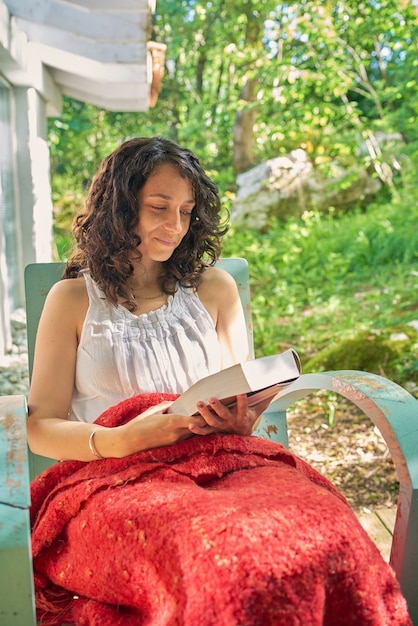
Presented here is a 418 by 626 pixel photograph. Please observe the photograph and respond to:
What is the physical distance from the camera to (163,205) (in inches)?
71.2

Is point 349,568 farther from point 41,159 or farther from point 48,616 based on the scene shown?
point 41,159

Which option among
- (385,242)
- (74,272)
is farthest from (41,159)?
(74,272)

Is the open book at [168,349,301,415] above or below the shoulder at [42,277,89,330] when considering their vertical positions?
below

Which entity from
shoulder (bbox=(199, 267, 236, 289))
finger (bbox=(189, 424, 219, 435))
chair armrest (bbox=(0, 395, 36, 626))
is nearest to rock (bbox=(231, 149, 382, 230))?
shoulder (bbox=(199, 267, 236, 289))

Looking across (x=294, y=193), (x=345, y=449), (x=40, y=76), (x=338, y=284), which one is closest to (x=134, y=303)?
(x=345, y=449)

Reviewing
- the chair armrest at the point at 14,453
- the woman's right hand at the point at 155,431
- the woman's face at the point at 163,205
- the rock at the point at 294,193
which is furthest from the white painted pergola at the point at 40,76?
the woman's right hand at the point at 155,431

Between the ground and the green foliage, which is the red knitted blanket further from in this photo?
the green foliage

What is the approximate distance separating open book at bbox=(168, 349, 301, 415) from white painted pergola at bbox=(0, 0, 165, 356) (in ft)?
10.6

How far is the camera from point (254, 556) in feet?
3.56

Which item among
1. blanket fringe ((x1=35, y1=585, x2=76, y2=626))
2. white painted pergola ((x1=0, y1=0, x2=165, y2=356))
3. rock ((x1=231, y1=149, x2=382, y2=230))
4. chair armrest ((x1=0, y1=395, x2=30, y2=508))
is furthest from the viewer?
rock ((x1=231, y1=149, x2=382, y2=230))

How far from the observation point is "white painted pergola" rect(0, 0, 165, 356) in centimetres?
470

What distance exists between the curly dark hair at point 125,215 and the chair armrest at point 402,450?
616 millimetres

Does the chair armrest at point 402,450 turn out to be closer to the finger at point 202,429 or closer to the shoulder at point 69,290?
the finger at point 202,429

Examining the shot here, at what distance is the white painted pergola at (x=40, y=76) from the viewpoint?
15.4ft
